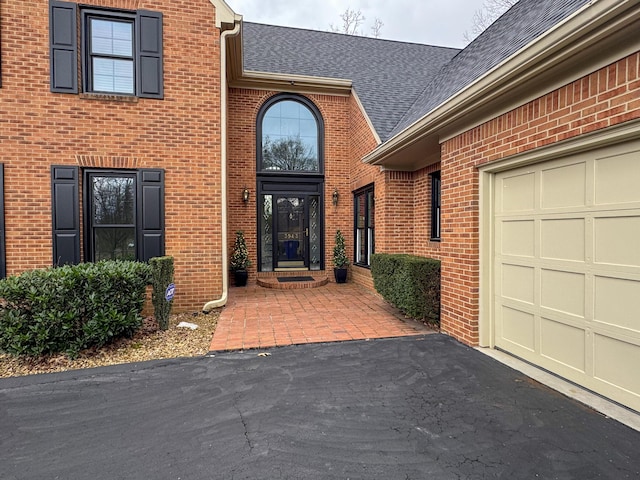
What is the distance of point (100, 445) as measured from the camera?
95.3 inches

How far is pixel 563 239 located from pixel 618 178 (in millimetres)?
691

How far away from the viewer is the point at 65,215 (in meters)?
5.75

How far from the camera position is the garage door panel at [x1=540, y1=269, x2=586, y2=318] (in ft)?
10.1

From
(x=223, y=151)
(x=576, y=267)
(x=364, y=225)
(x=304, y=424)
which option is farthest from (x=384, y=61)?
(x=304, y=424)

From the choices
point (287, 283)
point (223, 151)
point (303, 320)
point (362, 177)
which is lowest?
point (303, 320)

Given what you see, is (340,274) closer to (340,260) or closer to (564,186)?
(340,260)

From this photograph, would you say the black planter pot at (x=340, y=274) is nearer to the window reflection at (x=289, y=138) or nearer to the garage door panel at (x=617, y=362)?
the window reflection at (x=289, y=138)

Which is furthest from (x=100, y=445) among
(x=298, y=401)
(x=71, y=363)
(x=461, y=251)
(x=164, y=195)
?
(x=164, y=195)

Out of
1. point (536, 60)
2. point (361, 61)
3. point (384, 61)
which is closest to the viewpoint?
point (536, 60)

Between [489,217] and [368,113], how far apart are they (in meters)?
4.84

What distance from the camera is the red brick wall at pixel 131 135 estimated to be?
18.4 ft

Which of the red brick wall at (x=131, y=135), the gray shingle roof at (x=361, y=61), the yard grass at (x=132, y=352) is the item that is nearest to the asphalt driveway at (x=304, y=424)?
the yard grass at (x=132, y=352)

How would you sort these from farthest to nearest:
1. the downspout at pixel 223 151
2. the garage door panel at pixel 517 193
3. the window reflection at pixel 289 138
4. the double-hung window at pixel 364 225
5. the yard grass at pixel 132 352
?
the window reflection at pixel 289 138
the double-hung window at pixel 364 225
the downspout at pixel 223 151
the yard grass at pixel 132 352
the garage door panel at pixel 517 193

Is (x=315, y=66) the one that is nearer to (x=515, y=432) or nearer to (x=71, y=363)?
(x=71, y=363)
